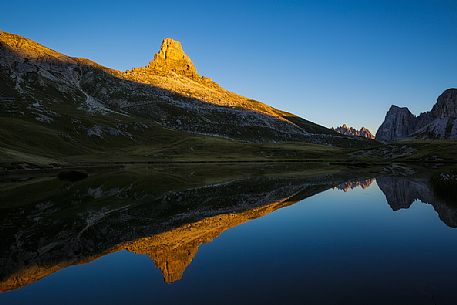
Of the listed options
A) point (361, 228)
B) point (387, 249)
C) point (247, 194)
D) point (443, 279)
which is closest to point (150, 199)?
point (247, 194)

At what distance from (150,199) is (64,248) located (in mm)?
27832

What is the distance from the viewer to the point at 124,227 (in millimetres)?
38781

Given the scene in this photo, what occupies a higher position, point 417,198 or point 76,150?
point 76,150

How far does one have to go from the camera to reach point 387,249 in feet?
96.6

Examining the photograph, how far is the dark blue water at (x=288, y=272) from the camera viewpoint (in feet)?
64.9

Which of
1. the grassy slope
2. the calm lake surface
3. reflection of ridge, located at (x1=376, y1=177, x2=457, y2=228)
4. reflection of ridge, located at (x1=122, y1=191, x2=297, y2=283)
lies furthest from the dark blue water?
the grassy slope

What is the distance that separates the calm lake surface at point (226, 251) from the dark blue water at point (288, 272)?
8 centimetres

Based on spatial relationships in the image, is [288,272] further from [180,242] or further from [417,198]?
[417,198]

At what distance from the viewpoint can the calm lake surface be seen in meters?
20.5

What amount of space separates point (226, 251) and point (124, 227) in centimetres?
1387

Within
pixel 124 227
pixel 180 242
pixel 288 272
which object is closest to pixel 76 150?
pixel 124 227

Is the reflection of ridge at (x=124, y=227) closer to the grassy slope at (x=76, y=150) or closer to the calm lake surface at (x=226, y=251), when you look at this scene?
the calm lake surface at (x=226, y=251)

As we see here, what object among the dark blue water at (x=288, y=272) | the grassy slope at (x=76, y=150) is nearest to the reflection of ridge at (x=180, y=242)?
the dark blue water at (x=288, y=272)

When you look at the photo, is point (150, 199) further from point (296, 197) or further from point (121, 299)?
point (121, 299)
